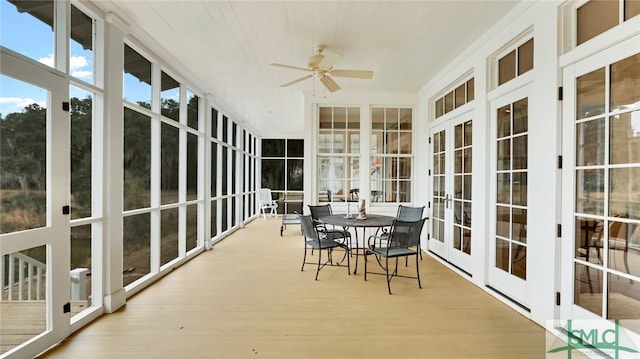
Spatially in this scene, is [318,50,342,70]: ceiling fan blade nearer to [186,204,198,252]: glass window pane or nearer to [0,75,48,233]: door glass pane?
[0,75,48,233]: door glass pane

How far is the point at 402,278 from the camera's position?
3.94 m

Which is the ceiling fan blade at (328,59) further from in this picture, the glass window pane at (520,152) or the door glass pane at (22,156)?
the door glass pane at (22,156)

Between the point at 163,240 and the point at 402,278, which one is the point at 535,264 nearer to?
the point at 402,278

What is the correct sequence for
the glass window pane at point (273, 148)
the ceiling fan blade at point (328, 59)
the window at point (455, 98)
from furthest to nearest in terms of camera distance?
1. the glass window pane at point (273, 148)
2. the window at point (455, 98)
3. the ceiling fan blade at point (328, 59)

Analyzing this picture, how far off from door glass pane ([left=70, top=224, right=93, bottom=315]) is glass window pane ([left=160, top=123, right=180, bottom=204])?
1284mm

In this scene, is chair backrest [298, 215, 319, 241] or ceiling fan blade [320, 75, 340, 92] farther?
chair backrest [298, 215, 319, 241]

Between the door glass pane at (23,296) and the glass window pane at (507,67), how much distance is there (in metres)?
4.60

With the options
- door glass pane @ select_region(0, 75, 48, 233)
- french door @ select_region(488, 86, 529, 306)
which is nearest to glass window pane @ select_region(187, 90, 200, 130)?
door glass pane @ select_region(0, 75, 48, 233)

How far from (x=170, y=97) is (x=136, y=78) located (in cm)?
83

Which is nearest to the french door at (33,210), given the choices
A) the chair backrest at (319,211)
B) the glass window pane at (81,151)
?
the glass window pane at (81,151)

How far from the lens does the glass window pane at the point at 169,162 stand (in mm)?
4113

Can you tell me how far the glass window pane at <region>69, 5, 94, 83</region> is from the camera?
265 cm

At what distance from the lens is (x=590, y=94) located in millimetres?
2264

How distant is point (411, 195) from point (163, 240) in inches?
170
